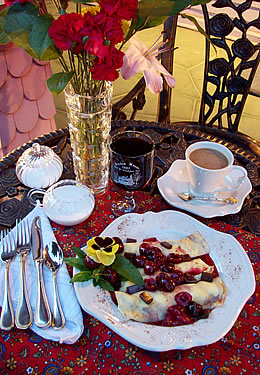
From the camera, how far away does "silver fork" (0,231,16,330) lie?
745mm

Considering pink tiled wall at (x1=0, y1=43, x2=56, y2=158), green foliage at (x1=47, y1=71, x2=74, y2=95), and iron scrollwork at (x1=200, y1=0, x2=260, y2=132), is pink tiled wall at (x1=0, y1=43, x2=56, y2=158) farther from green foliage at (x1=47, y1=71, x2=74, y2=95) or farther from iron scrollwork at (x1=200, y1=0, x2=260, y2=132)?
green foliage at (x1=47, y1=71, x2=74, y2=95)

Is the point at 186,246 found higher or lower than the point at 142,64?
lower

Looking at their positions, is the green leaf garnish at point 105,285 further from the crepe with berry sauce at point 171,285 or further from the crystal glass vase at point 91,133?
the crystal glass vase at point 91,133

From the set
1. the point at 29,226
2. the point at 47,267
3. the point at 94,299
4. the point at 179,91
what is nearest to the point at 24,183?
the point at 29,226

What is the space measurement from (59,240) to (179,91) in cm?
251

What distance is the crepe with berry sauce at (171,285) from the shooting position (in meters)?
0.76

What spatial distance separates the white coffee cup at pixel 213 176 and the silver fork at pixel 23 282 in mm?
458

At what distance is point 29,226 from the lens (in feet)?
3.11

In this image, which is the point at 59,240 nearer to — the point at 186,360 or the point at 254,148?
the point at 186,360

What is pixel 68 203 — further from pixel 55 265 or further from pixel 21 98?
pixel 21 98

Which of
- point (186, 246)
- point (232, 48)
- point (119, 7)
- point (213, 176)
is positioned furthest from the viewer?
point (232, 48)

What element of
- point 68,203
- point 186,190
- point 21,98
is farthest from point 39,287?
point 21,98

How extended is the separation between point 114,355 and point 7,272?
29 centimetres

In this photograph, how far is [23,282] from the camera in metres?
0.80
